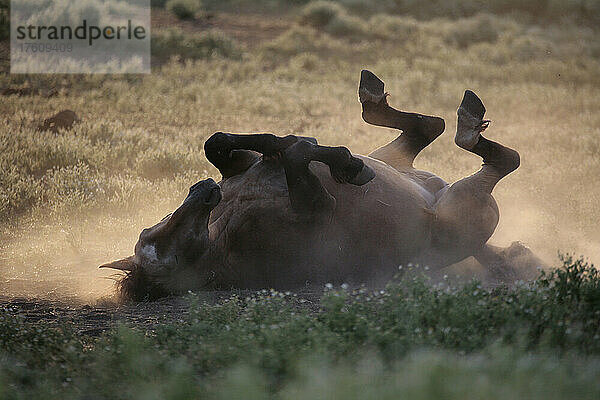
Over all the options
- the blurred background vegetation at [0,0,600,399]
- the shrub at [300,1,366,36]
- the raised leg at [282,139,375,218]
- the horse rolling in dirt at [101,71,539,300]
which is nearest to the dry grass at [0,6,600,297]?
the blurred background vegetation at [0,0,600,399]

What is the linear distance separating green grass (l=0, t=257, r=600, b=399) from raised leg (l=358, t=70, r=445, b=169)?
2.08m

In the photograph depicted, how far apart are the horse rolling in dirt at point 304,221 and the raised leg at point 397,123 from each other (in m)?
0.67

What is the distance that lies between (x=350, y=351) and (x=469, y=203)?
2373 millimetres

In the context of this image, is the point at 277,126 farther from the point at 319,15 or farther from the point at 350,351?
the point at 319,15

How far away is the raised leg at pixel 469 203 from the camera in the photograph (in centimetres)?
531

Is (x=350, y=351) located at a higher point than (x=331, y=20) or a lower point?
lower

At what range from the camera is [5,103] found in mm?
12070

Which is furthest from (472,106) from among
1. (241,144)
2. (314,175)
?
(241,144)

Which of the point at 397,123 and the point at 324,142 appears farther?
the point at 324,142

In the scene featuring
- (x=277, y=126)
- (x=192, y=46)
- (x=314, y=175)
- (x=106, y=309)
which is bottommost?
(x=106, y=309)

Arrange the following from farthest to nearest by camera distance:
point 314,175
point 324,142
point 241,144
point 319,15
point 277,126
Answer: point 319,15 < point 277,126 < point 324,142 < point 241,144 < point 314,175

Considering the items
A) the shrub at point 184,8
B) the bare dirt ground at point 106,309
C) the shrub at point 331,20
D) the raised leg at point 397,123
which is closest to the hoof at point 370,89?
the raised leg at point 397,123

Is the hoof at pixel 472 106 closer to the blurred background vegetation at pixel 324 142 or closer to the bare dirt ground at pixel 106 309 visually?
the blurred background vegetation at pixel 324 142

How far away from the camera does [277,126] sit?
39.8 ft
